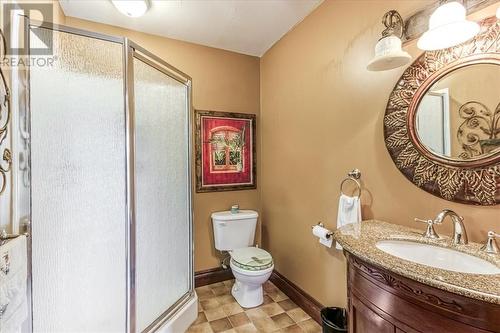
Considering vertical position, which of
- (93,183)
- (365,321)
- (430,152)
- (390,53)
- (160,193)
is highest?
(390,53)

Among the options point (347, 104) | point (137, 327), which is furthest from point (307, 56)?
point (137, 327)

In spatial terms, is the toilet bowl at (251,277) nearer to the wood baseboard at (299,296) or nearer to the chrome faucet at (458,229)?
the wood baseboard at (299,296)

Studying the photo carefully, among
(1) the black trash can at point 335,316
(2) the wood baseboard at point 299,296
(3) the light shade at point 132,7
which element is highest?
(3) the light shade at point 132,7

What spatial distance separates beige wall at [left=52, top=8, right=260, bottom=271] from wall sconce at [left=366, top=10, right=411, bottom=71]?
5.38 ft

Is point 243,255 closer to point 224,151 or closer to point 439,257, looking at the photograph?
point 224,151

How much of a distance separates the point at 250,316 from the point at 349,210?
123 cm

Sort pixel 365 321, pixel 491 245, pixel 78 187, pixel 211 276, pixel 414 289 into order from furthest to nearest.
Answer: pixel 211 276, pixel 78 187, pixel 365 321, pixel 491 245, pixel 414 289

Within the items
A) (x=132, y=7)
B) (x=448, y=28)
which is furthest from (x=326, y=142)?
(x=132, y=7)

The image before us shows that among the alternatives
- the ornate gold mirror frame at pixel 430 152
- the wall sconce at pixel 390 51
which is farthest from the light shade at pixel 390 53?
the ornate gold mirror frame at pixel 430 152

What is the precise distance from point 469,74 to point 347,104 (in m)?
0.69

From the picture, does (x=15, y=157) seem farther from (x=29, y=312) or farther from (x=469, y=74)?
(x=469, y=74)

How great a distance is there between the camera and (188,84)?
2.13 meters

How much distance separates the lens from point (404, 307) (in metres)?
0.87

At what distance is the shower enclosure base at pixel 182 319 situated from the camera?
5.54 feet
